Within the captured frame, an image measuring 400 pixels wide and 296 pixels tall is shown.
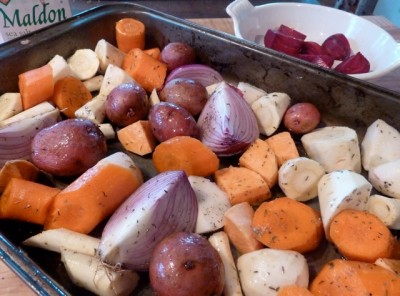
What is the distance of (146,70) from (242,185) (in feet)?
2.16

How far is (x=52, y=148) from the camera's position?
1214mm

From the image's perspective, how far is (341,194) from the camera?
1159 mm

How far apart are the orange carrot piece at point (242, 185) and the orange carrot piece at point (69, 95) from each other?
600 mm

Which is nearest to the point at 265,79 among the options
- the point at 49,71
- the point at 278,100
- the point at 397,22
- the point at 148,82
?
the point at 278,100

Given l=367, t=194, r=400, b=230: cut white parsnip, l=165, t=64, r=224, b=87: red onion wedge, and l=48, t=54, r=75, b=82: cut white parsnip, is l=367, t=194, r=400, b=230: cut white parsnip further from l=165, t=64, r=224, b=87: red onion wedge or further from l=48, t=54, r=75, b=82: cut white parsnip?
l=48, t=54, r=75, b=82: cut white parsnip

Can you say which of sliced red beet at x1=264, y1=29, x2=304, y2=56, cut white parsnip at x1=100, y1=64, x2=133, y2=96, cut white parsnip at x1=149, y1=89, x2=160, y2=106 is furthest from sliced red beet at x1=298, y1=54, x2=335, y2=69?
cut white parsnip at x1=100, y1=64, x2=133, y2=96

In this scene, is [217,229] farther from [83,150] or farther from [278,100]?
[278,100]

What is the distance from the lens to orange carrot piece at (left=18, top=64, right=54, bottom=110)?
4.66ft

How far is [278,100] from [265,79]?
14cm

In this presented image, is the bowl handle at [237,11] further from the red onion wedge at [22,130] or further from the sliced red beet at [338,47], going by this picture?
the red onion wedge at [22,130]

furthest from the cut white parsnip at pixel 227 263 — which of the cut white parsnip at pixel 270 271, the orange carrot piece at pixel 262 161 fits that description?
the orange carrot piece at pixel 262 161

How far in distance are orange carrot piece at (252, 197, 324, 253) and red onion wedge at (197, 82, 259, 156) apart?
28cm

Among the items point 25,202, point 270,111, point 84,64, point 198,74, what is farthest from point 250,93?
point 25,202

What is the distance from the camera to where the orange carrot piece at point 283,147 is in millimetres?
1373
